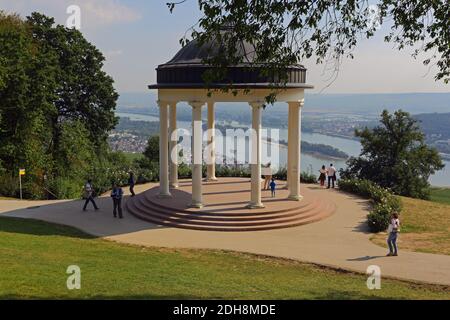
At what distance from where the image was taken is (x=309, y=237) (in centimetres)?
1822

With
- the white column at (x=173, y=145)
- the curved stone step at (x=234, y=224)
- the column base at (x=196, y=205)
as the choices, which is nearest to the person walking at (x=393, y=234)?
the curved stone step at (x=234, y=224)

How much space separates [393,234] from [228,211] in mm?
7141

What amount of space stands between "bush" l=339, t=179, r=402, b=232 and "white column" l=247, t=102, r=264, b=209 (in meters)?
4.83

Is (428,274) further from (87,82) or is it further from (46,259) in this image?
(87,82)

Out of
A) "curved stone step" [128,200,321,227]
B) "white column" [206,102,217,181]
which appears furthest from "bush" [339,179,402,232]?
"white column" [206,102,217,181]

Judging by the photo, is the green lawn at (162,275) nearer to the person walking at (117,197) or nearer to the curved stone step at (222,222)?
the curved stone step at (222,222)

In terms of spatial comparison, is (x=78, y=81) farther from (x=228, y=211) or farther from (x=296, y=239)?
(x=296, y=239)

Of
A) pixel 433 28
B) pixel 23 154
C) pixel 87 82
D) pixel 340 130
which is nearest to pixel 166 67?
pixel 433 28

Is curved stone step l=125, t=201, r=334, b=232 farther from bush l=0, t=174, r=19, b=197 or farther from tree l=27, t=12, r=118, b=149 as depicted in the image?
tree l=27, t=12, r=118, b=149

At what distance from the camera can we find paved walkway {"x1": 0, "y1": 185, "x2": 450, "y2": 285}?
48.1 ft

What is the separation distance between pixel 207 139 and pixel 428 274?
17086 mm

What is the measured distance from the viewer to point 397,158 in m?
43.0

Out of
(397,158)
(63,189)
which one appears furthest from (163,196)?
(397,158)

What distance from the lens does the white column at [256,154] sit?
20.2 m
